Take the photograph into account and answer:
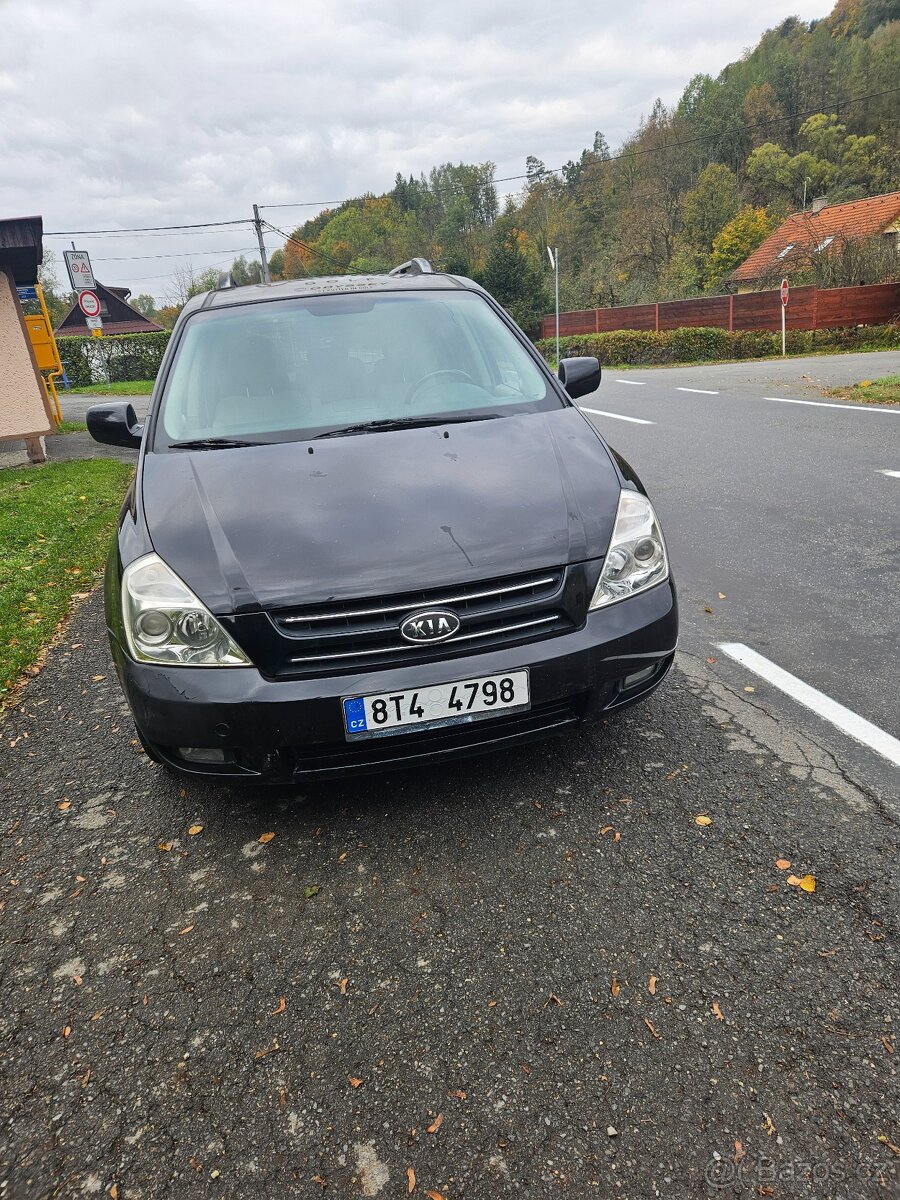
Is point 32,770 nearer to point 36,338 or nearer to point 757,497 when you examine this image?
point 757,497

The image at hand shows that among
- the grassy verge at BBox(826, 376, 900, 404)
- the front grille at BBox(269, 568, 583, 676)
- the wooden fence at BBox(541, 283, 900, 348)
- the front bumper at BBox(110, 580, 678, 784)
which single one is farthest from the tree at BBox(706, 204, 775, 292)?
the front grille at BBox(269, 568, 583, 676)

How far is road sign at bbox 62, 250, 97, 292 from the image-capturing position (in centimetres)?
1762

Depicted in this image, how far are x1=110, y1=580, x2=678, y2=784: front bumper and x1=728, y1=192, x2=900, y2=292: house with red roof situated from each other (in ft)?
119

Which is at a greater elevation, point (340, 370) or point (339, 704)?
point (340, 370)

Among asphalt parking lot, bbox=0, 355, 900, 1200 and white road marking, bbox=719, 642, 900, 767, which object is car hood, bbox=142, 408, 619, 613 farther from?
white road marking, bbox=719, 642, 900, 767

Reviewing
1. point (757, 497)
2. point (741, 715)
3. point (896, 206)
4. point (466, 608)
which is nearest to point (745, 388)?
point (757, 497)

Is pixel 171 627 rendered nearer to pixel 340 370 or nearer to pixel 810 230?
→ pixel 340 370

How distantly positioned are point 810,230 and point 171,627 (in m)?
45.1

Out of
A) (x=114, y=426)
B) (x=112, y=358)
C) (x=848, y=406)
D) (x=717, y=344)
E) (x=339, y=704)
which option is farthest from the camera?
(x=112, y=358)

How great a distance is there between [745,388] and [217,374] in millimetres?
13353

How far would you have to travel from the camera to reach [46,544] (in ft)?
22.1

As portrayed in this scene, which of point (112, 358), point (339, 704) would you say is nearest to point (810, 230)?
point (112, 358)

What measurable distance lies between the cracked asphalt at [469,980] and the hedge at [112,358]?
37123 millimetres

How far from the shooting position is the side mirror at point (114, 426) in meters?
3.70
